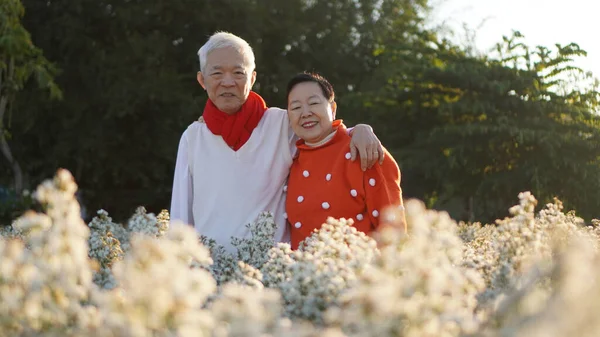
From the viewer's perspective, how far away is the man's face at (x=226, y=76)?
509 cm

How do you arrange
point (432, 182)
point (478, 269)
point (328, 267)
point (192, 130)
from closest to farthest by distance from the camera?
point (328, 267), point (478, 269), point (192, 130), point (432, 182)

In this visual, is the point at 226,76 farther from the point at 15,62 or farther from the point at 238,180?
the point at 15,62

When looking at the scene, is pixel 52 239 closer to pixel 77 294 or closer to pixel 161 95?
pixel 77 294

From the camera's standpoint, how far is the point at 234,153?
5.34 meters

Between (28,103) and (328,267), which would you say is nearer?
(328,267)

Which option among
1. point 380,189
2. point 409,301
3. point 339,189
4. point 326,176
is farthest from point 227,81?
point 409,301

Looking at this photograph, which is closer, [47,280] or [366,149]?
[47,280]

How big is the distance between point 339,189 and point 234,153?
88 cm

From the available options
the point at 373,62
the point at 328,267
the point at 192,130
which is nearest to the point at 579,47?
the point at 373,62

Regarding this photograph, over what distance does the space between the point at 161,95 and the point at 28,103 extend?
2875 millimetres

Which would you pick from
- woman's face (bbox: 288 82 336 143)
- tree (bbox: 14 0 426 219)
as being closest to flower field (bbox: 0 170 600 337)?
woman's face (bbox: 288 82 336 143)

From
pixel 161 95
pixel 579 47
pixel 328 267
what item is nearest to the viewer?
pixel 328 267

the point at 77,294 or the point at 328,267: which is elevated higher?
the point at 328,267

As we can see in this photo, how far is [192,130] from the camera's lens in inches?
218
